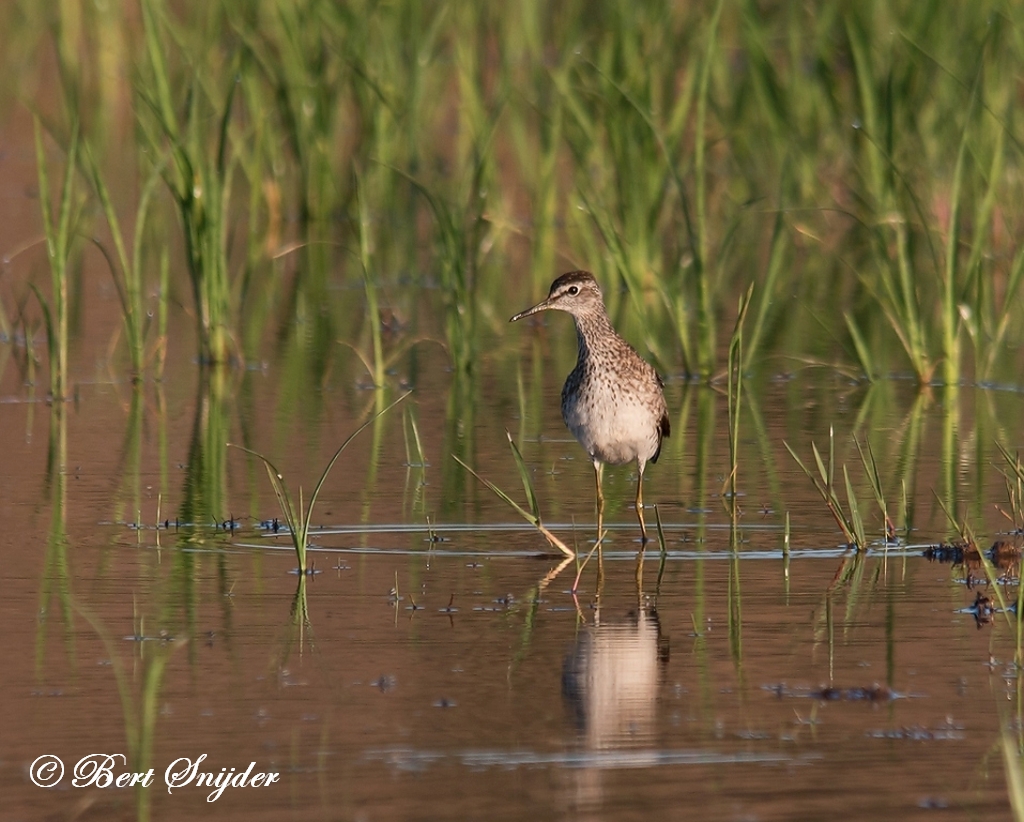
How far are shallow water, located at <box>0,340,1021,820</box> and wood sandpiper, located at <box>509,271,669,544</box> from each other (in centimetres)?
27

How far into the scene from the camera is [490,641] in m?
5.88

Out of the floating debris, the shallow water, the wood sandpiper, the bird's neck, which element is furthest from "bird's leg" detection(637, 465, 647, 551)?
the floating debris

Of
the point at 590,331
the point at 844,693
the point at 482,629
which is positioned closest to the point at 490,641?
the point at 482,629

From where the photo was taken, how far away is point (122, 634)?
592cm

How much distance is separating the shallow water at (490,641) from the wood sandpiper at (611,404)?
0.90ft

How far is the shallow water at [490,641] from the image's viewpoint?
4.62m

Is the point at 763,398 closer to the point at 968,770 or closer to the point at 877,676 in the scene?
the point at 877,676

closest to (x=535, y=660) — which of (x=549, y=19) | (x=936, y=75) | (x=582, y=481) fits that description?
(x=582, y=481)

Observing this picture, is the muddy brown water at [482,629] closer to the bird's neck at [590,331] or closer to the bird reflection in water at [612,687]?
the bird reflection in water at [612,687]

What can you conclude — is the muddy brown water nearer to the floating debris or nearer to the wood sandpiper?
the floating debris

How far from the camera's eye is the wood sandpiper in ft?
25.5

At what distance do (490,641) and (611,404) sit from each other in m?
2.11

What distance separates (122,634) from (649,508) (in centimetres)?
280

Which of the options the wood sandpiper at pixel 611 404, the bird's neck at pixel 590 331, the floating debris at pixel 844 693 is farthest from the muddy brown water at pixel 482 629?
the bird's neck at pixel 590 331
